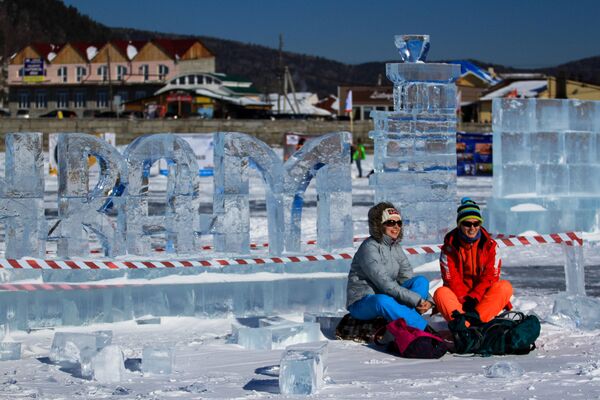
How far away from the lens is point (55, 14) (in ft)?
579

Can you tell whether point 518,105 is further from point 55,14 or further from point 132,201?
point 55,14

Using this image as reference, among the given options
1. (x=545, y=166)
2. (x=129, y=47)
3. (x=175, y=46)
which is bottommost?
(x=545, y=166)

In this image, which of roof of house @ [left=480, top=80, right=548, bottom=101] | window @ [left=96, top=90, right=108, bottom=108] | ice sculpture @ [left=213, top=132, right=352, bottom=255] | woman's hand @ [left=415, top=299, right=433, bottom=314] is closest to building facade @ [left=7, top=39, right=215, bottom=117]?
window @ [left=96, top=90, right=108, bottom=108]

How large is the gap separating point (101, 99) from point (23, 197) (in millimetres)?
94195

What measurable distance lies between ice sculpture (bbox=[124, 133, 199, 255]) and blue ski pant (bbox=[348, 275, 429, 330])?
221cm

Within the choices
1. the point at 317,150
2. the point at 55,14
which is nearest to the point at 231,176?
the point at 317,150

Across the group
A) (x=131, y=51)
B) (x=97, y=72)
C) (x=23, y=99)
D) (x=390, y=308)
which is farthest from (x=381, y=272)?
(x=23, y=99)

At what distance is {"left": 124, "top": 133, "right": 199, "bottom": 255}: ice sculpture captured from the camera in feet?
33.3

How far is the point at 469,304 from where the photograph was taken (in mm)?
8516

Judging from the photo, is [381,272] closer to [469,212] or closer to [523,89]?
[469,212]

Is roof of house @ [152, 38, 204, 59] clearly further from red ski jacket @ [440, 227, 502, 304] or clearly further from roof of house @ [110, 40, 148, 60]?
red ski jacket @ [440, 227, 502, 304]

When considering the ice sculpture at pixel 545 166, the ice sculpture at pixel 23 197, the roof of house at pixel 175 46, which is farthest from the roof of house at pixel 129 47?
the ice sculpture at pixel 23 197

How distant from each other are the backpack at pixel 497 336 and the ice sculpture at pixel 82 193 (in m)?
3.43

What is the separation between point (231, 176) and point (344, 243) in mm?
1254
